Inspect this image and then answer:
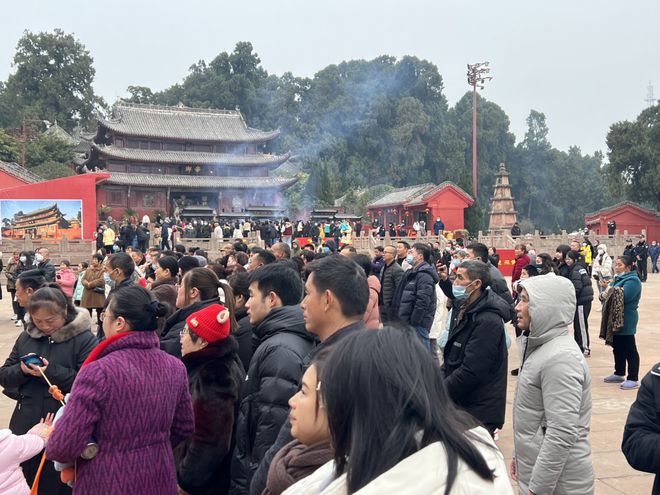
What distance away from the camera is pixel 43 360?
3400 millimetres

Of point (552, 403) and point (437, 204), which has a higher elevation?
point (437, 204)

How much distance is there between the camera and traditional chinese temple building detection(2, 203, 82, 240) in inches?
907

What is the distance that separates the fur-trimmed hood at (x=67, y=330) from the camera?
137 inches

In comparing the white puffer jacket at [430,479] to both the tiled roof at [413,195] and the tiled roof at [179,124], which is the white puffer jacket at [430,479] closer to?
the tiled roof at [413,195]

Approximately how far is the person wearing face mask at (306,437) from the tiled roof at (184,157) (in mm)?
37605

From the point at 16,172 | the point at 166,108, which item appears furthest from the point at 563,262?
the point at 166,108

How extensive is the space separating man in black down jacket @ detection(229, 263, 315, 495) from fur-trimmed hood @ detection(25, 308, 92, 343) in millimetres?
1026

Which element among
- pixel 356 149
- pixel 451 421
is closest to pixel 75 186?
pixel 451 421

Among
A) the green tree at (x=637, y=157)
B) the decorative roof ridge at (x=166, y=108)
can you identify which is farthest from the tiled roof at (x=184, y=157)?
the green tree at (x=637, y=157)

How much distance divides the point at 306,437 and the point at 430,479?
1.61 feet

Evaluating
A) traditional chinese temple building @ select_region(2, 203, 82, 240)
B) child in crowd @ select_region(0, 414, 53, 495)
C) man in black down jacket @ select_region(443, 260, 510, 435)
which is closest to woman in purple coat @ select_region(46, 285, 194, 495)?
child in crowd @ select_region(0, 414, 53, 495)

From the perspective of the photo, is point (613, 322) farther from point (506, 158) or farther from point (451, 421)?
point (506, 158)

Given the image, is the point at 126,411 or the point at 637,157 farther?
the point at 637,157

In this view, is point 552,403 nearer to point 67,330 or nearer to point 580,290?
point 67,330
